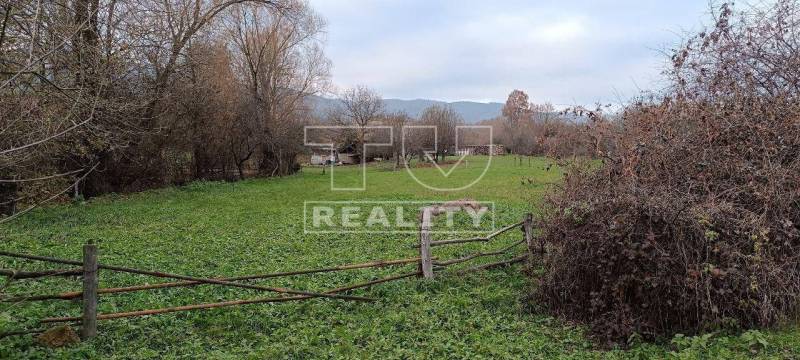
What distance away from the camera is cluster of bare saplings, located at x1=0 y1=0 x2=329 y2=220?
5191mm

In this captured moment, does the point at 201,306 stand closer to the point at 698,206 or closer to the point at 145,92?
the point at 698,206

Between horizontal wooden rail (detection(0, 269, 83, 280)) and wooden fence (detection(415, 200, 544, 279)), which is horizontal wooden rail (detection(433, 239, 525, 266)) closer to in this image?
wooden fence (detection(415, 200, 544, 279))

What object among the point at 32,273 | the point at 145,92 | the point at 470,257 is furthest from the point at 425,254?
the point at 145,92

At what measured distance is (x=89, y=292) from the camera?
12.8ft

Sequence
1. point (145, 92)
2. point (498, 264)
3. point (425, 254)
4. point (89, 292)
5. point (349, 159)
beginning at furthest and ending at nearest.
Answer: point (349, 159) → point (145, 92) → point (498, 264) → point (425, 254) → point (89, 292)

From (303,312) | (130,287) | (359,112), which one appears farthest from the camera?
(359,112)

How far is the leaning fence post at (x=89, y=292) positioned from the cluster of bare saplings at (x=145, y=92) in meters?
0.80

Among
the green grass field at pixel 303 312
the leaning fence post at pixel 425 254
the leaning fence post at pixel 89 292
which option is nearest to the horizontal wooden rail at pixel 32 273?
the leaning fence post at pixel 89 292

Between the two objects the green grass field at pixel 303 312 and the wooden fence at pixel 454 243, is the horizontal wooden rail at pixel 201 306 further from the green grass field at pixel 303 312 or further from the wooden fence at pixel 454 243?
the wooden fence at pixel 454 243

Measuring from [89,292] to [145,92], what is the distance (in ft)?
30.4

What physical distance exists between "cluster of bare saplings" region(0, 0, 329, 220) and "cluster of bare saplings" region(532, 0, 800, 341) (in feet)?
14.8

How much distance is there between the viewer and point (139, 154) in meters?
16.3

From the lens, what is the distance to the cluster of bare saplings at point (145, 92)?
204 inches

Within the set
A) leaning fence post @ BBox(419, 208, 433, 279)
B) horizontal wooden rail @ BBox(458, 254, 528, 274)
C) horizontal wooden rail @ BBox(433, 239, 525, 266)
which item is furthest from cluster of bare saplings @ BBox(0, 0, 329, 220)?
horizontal wooden rail @ BBox(458, 254, 528, 274)
